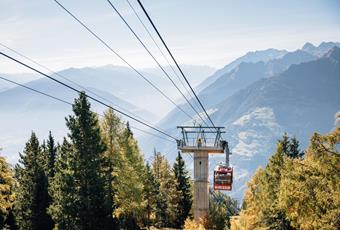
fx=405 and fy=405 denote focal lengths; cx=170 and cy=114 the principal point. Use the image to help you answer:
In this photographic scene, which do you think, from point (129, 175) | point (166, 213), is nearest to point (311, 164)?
point (129, 175)

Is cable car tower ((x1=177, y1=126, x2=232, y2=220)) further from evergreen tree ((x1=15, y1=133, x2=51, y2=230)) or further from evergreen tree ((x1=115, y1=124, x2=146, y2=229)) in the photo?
evergreen tree ((x1=15, y1=133, x2=51, y2=230))

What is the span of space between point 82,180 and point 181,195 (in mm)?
27841

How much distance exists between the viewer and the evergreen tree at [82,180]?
38.8 meters

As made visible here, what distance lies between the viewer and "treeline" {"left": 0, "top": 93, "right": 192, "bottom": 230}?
39.1 metres

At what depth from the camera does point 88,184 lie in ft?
130

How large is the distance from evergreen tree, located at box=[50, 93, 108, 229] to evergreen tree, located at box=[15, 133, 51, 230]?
7.36 m

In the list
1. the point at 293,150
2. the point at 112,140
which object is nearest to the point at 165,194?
the point at 112,140

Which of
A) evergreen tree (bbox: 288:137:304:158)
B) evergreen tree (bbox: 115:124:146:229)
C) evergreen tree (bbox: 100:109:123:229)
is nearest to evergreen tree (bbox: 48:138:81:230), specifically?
evergreen tree (bbox: 100:109:123:229)

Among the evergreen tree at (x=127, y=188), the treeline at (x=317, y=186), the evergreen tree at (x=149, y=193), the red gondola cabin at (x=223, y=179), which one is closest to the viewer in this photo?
the treeline at (x=317, y=186)

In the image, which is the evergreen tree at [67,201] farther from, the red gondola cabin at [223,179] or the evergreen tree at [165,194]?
the evergreen tree at [165,194]

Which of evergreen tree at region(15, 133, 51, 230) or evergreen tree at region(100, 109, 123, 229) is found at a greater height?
evergreen tree at region(100, 109, 123, 229)

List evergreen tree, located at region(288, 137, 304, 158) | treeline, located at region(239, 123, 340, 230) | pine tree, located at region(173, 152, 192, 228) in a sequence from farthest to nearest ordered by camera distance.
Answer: pine tree, located at region(173, 152, 192, 228)
evergreen tree, located at region(288, 137, 304, 158)
treeline, located at region(239, 123, 340, 230)

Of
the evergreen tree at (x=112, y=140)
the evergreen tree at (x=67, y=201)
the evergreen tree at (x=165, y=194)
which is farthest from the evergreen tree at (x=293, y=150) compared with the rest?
the evergreen tree at (x=67, y=201)

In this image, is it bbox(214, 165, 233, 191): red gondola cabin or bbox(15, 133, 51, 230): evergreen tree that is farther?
bbox(15, 133, 51, 230): evergreen tree
